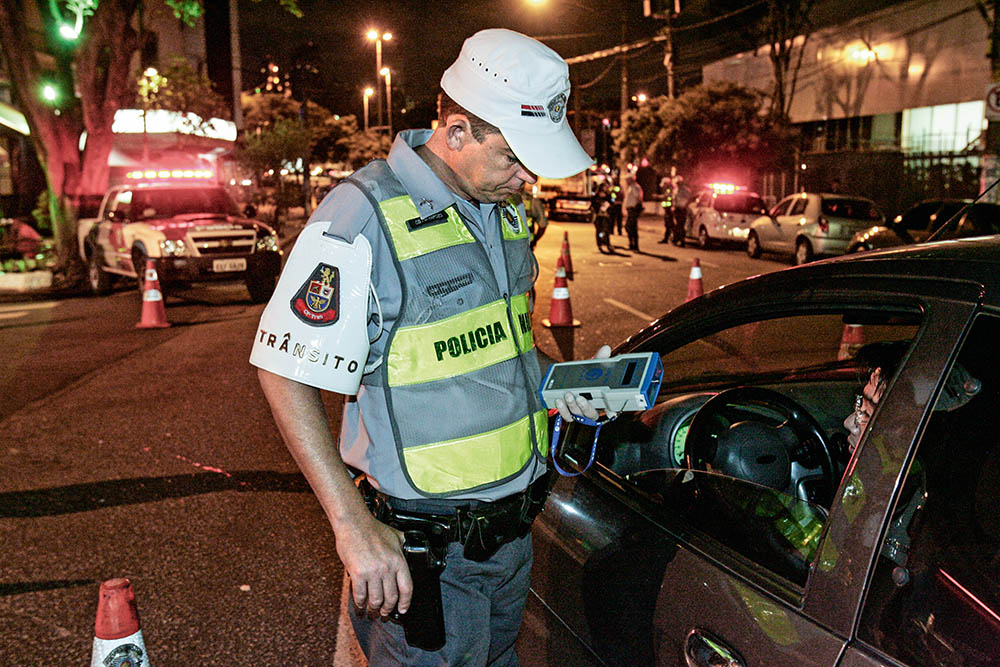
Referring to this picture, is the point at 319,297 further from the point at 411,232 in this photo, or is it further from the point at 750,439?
the point at 750,439

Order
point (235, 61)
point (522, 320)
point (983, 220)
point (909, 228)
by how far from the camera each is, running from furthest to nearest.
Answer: point (235, 61), point (909, 228), point (983, 220), point (522, 320)

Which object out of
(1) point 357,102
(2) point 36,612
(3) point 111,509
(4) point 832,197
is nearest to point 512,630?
(2) point 36,612

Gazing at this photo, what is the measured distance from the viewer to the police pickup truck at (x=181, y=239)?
43.4 ft

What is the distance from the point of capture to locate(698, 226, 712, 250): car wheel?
22922 mm

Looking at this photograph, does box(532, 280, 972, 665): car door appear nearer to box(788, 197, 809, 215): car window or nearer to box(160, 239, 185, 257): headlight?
box(160, 239, 185, 257): headlight

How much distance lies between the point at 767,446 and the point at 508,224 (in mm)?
836

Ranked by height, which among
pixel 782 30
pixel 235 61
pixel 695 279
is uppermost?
pixel 235 61

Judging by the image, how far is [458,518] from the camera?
2043mm

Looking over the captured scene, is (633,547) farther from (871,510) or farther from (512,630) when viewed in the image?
(871,510)

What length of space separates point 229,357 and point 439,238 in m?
7.93

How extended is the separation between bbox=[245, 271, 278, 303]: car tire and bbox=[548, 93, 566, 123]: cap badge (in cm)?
1190

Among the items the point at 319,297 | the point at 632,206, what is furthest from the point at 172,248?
the point at 319,297

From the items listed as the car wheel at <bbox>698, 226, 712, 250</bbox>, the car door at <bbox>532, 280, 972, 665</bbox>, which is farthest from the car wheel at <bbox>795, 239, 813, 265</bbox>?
the car door at <bbox>532, 280, 972, 665</bbox>

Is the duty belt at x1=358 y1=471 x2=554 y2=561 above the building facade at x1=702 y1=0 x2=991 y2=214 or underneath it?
underneath
